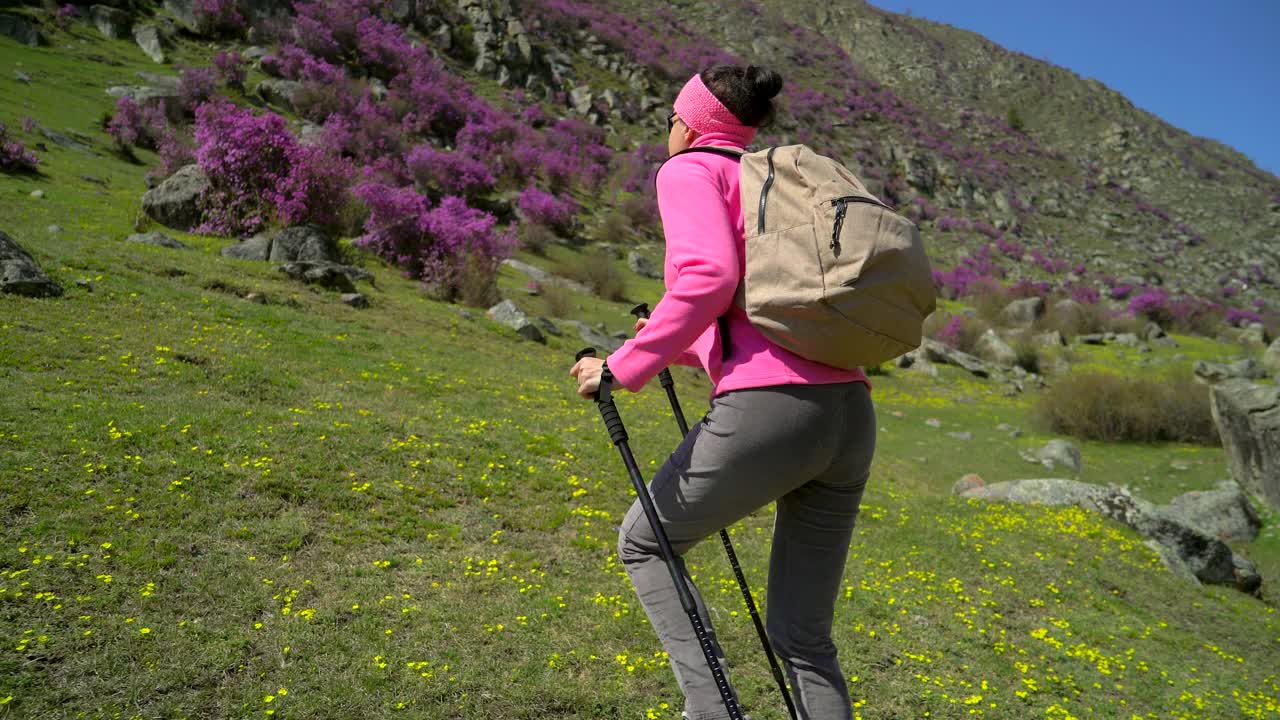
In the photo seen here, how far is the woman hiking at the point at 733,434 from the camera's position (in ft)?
7.86

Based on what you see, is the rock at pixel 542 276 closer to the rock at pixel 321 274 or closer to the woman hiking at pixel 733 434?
the rock at pixel 321 274

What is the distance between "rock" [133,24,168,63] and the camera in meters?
29.8

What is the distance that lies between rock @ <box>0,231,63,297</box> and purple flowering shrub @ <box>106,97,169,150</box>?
48.4 feet

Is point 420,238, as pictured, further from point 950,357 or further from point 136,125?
point 950,357

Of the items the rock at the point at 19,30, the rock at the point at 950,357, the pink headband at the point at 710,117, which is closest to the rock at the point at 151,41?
the rock at the point at 19,30

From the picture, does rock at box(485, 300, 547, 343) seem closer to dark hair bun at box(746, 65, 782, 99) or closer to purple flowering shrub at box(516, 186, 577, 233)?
purple flowering shrub at box(516, 186, 577, 233)

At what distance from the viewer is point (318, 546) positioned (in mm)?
5828

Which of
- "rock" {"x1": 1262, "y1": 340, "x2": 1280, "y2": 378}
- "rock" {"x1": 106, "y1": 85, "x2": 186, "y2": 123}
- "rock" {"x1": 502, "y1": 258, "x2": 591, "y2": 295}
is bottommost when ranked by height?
"rock" {"x1": 502, "y1": 258, "x2": 591, "y2": 295}

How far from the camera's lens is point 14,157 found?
55.4 feet

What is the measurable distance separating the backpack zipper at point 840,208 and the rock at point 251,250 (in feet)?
54.5

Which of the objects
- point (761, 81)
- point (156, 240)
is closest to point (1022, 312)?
point (156, 240)

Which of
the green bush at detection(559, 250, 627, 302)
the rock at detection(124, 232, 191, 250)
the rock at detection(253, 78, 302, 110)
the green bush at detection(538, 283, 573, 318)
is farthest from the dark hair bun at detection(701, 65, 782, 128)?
the rock at detection(253, 78, 302, 110)

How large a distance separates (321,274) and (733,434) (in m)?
14.9

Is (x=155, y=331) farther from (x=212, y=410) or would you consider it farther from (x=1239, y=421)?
(x=1239, y=421)
